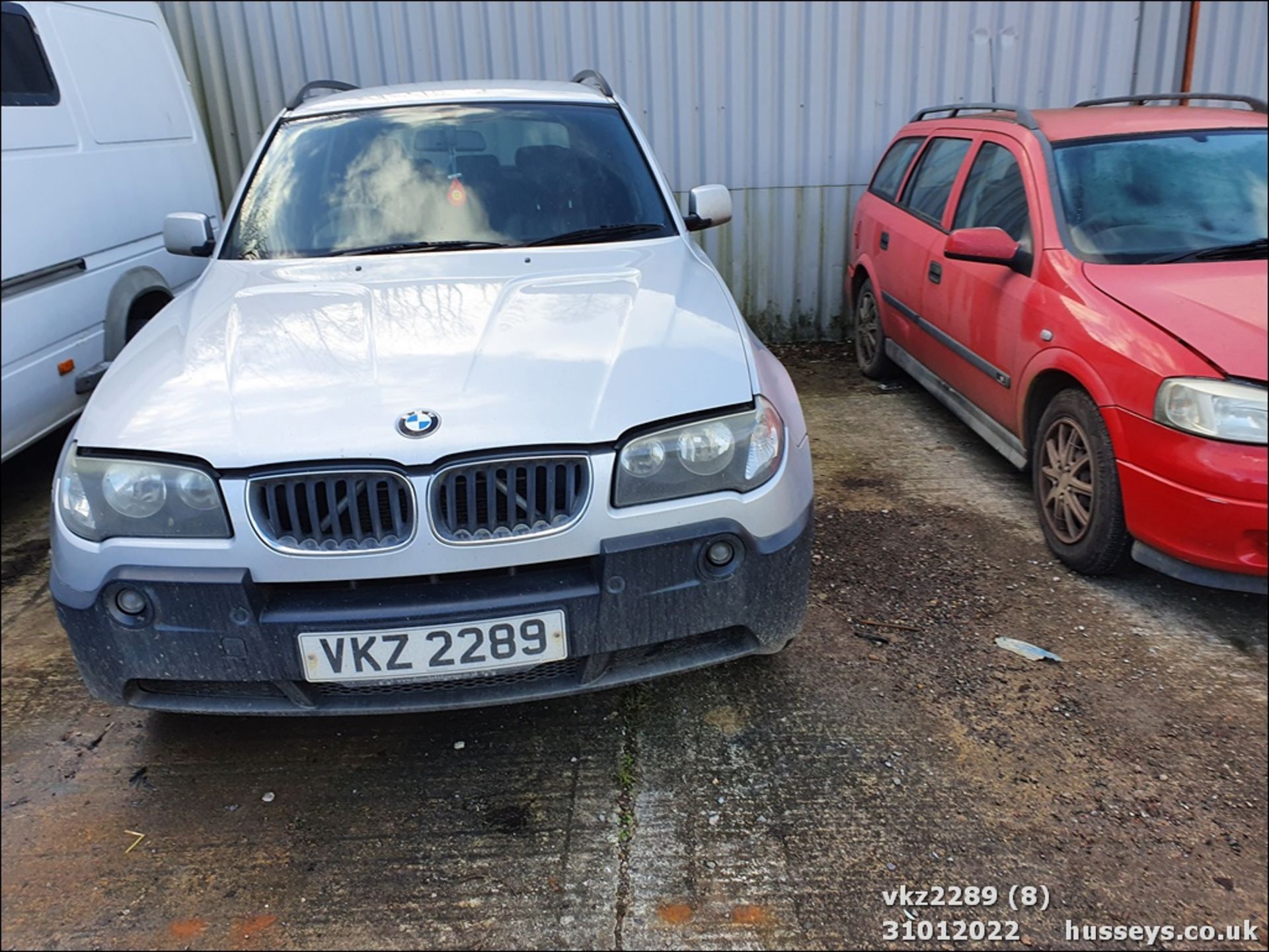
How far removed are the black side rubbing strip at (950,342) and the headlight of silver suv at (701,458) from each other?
1.93 m

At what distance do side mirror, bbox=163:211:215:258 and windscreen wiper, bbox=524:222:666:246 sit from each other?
1339 millimetres

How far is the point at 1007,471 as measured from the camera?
4.23m

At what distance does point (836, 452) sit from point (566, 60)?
366 centimetres

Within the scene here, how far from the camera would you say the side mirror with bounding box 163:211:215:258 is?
3.45m

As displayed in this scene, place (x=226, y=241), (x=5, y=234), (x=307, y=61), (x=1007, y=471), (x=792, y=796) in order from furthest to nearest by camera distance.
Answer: (x=307, y=61), (x=1007, y=471), (x=5, y=234), (x=226, y=241), (x=792, y=796)

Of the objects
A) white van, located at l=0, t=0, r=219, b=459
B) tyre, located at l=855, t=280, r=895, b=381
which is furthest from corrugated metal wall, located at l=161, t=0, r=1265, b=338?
white van, located at l=0, t=0, r=219, b=459

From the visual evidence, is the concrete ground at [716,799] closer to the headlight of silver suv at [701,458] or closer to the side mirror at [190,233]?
the headlight of silver suv at [701,458]

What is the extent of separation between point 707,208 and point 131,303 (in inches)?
113

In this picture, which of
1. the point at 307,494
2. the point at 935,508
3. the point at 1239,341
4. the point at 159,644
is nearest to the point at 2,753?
the point at 159,644

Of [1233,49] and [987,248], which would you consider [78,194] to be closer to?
[987,248]

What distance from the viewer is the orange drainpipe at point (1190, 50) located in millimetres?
6414

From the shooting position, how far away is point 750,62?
6.40 m

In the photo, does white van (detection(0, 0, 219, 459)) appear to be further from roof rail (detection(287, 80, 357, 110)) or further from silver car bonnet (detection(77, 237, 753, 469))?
silver car bonnet (detection(77, 237, 753, 469))

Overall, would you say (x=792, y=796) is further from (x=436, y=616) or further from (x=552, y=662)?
(x=436, y=616)
